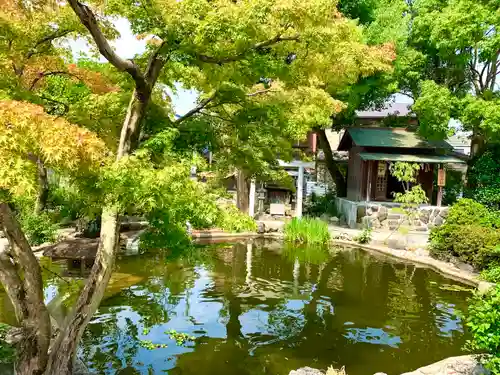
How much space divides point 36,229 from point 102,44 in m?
9.70

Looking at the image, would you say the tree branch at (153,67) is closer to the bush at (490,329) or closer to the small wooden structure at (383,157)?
the bush at (490,329)

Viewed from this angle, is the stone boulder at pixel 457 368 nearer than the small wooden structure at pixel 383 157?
Yes

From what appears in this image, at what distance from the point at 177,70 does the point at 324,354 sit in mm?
5687

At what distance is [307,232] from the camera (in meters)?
16.4

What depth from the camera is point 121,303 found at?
9.70 m

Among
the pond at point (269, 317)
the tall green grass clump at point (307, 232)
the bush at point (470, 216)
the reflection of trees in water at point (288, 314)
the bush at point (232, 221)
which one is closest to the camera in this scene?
the bush at point (232, 221)

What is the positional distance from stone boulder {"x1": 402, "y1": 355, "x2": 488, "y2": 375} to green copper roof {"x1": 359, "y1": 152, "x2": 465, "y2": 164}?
14148 millimetres

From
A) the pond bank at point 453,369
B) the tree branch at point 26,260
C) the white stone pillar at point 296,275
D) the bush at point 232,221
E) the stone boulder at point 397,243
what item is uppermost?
the bush at point 232,221

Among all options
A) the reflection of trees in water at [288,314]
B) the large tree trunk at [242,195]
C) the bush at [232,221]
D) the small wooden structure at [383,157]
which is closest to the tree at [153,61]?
the bush at [232,221]

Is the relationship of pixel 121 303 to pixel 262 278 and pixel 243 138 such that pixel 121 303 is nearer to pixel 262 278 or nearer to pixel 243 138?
pixel 262 278

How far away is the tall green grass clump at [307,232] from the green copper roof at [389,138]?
6.34 meters

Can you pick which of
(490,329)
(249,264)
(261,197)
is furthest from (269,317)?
(261,197)

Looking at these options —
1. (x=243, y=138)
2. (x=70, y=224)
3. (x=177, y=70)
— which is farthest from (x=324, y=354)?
(x=70, y=224)

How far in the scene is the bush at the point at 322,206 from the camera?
2281cm
